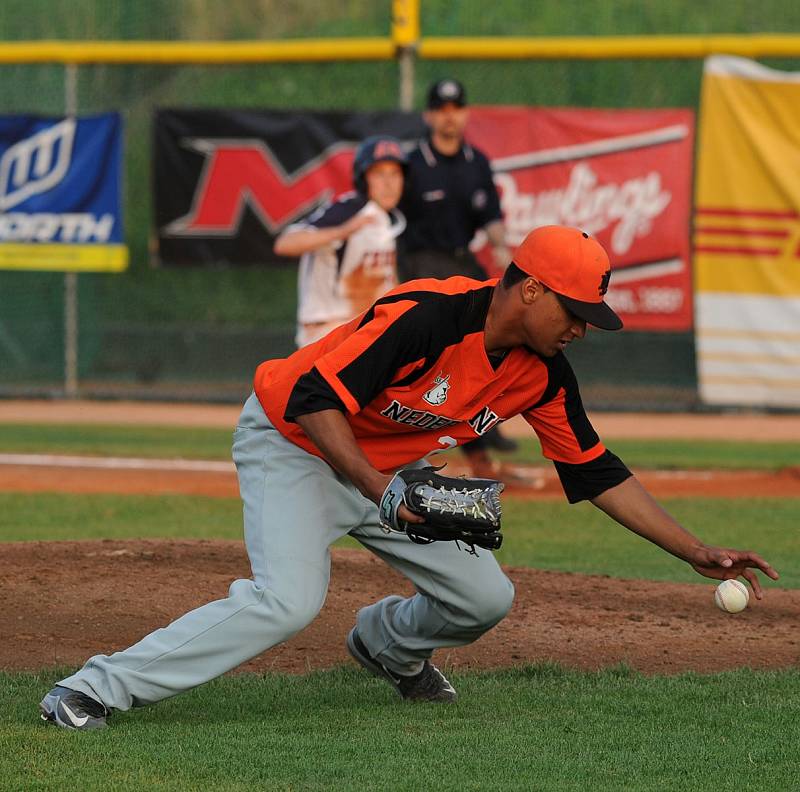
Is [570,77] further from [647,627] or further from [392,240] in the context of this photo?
[647,627]

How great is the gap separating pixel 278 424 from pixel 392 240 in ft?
17.0

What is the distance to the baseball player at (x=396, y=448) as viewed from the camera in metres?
4.14

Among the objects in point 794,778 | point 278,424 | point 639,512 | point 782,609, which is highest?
point 278,424

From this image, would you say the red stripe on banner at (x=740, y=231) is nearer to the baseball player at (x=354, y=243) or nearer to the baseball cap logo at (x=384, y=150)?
the baseball player at (x=354, y=243)

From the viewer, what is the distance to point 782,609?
6281 millimetres

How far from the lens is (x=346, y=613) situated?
5.96 meters

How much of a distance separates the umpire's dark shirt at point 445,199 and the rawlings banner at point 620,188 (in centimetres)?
390

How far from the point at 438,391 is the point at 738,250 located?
32.3ft

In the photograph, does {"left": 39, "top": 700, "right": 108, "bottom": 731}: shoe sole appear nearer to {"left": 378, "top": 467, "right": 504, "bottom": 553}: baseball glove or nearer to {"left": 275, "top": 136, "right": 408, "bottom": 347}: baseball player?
{"left": 378, "top": 467, "right": 504, "bottom": 553}: baseball glove

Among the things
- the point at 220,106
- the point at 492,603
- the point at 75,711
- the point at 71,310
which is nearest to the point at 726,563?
the point at 492,603

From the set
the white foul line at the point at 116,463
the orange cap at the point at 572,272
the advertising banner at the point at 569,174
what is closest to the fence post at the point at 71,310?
the advertising banner at the point at 569,174

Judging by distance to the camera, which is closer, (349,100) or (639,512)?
(639,512)

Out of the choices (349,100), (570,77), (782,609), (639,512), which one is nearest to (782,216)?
(570,77)

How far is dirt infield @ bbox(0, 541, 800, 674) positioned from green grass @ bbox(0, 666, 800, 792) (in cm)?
33
